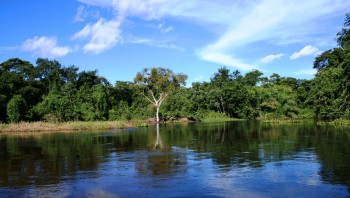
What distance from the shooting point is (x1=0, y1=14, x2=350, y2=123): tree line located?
158 ft

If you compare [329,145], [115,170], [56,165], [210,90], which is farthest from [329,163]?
[210,90]

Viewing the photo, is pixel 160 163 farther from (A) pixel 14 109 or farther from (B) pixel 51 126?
(A) pixel 14 109

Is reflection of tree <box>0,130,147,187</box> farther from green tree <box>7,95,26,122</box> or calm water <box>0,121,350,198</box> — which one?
green tree <box>7,95,26,122</box>

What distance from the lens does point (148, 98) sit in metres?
65.1

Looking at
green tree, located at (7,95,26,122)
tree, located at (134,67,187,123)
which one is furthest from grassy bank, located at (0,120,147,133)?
tree, located at (134,67,187,123)

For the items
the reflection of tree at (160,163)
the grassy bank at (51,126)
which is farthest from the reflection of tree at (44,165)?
the grassy bank at (51,126)

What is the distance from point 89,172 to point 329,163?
916cm

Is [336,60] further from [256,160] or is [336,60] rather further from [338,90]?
[256,160]

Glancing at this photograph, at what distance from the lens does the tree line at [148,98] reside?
4819 centimetres

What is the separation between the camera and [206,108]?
2884 inches

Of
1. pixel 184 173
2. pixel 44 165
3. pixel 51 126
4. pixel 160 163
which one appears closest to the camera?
pixel 184 173

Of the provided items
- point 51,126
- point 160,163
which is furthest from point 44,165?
point 51,126

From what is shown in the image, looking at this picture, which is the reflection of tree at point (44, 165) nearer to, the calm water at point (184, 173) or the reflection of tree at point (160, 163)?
the calm water at point (184, 173)

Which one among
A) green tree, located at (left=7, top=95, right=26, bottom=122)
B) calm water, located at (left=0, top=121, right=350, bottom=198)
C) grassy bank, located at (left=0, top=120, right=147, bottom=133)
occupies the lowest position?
calm water, located at (left=0, top=121, right=350, bottom=198)
